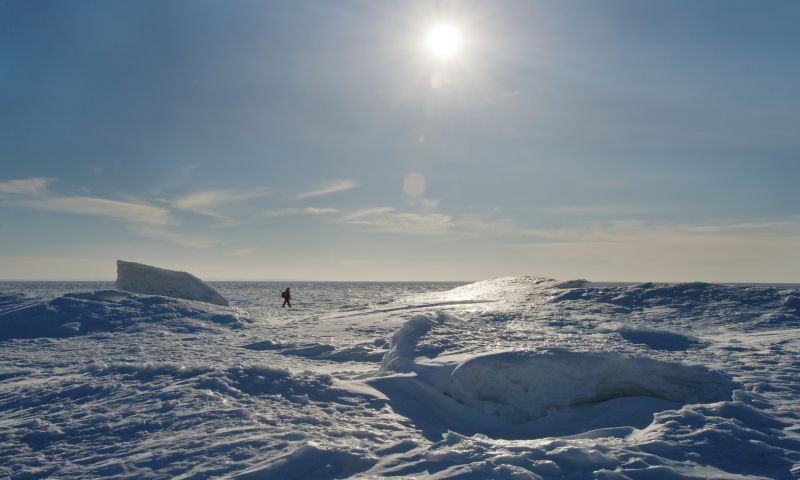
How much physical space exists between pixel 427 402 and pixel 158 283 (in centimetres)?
2322

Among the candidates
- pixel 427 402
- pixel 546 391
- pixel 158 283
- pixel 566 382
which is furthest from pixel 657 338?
pixel 158 283

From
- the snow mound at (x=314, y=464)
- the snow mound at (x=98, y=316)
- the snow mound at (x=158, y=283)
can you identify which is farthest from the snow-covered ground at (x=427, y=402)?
the snow mound at (x=158, y=283)

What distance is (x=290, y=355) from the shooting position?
12.6 meters

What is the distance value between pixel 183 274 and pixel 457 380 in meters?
23.1

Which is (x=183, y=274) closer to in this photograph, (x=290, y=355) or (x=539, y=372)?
(x=290, y=355)

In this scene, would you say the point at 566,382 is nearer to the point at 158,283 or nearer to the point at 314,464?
the point at 314,464

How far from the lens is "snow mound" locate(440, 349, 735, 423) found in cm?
800

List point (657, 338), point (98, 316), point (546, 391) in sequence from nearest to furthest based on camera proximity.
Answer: point (546, 391), point (657, 338), point (98, 316)

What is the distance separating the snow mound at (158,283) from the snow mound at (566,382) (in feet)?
69.4

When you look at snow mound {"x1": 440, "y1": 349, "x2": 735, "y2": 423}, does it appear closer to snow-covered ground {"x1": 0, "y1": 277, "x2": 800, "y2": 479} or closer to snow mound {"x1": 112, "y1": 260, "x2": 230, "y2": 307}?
snow-covered ground {"x1": 0, "y1": 277, "x2": 800, "y2": 479}

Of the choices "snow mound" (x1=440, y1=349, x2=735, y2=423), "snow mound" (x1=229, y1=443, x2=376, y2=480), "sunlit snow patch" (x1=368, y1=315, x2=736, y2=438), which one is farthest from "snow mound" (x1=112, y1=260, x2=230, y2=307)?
"snow mound" (x1=229, y1=443, x2=376, y2=480)

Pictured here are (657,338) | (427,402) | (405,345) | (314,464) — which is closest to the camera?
(314,464)

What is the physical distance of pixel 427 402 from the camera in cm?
815

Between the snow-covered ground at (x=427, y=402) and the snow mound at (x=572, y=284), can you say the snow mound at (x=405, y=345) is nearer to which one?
the snow-covered ground at (x=427, y=402)
